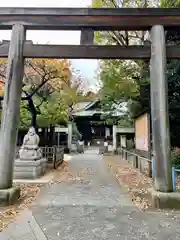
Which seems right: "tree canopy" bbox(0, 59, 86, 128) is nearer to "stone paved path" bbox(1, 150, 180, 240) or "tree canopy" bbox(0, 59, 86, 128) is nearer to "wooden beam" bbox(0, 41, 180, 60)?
"wooden beam" bbox(0, 41, 180, 60)

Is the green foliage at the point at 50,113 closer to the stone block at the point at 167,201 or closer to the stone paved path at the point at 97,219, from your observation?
the stone paved path at the point at 97,219

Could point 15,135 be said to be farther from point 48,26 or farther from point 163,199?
point 163,199

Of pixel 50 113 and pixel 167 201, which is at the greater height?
pixel 50 113

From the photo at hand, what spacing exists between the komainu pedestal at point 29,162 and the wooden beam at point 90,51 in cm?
499

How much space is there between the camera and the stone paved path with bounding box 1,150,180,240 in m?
3.75

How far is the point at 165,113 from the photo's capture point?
5535mm

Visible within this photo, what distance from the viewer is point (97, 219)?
14.7 ft

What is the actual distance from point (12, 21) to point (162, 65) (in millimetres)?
4077

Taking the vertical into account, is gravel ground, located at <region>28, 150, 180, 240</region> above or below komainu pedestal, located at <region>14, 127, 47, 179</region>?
below

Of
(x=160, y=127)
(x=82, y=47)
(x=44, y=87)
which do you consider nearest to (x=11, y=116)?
(x=82, y=47)

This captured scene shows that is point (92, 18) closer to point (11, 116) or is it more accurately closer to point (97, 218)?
point (11, 116)

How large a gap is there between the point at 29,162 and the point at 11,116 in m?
4.31

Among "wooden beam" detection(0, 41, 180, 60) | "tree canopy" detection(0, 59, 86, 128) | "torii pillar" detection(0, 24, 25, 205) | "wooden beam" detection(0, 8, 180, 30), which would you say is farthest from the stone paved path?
"tree canopy" detection(0, 59, 86, 128)

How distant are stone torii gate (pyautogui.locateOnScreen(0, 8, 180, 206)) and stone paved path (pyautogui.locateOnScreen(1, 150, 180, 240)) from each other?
4.30ft
